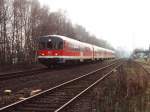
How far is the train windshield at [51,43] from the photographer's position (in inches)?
1210

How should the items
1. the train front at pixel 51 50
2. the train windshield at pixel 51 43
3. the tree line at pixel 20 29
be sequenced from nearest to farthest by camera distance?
the train front at pixel 51 50, the train windshield at pixel 51 43, the tree line at pixel 20 29

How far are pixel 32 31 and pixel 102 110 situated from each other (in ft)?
131

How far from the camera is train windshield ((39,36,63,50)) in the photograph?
101 ft

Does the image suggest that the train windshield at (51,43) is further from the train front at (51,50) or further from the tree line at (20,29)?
the tree line at (20,29)

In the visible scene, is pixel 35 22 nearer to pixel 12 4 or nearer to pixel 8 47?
pixel 12 4

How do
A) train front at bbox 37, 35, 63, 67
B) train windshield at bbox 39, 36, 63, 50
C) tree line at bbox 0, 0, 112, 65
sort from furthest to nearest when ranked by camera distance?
tree line at bbox 0, 0, 112, 65 < train windshield at bbox 39, 36, 63, 50 < train front at bbox 37, 35, 63, 67

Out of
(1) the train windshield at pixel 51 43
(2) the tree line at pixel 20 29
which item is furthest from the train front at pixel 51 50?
(2) the tree line at pixel 20 29

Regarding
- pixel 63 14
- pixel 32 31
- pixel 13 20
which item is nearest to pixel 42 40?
pixel 13 20

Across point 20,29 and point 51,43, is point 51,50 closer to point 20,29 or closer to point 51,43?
point 51,43

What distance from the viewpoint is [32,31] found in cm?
4891

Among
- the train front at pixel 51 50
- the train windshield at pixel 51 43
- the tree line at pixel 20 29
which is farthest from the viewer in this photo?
the tree line at pixel 20 29

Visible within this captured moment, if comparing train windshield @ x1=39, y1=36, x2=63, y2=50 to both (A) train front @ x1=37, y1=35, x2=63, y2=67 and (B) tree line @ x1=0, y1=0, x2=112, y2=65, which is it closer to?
(A) train front @ x1=37, y1=35, x2=63, y2=67

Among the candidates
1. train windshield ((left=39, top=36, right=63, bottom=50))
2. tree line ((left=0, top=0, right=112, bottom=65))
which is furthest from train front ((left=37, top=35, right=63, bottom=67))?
tree line ((left=0, top=0, right=112, bottom=65))

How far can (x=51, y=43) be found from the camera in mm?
31125
